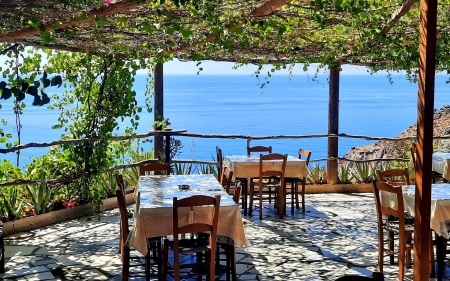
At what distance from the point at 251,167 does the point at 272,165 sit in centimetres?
35

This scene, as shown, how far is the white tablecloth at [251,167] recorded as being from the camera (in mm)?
8227

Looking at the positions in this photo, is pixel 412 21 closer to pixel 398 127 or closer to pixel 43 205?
pixel 43 205

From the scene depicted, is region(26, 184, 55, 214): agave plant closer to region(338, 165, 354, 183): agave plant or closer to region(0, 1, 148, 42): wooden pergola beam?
region(0, 1, 148, 42): wooden pergola beam

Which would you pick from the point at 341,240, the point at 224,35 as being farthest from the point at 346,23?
the point at 341,240

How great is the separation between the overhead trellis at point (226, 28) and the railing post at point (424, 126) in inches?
50.6

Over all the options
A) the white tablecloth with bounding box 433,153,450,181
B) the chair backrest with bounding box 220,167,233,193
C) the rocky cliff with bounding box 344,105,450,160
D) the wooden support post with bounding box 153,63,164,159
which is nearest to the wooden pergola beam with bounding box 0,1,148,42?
the chair backrest with bounding box 220,167,233,193

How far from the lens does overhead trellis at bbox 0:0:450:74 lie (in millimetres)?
4996

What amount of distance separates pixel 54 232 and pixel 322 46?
5.02 metres

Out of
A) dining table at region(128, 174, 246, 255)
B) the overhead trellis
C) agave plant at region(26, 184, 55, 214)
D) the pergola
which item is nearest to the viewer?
the pergola

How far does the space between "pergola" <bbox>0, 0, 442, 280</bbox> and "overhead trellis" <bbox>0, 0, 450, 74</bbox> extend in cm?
1

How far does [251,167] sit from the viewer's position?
8.24 meters

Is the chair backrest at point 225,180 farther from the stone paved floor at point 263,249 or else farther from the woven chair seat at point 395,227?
the woven chair seat at point 395,227

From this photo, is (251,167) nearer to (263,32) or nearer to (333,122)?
(263,32)

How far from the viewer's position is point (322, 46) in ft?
28.4
